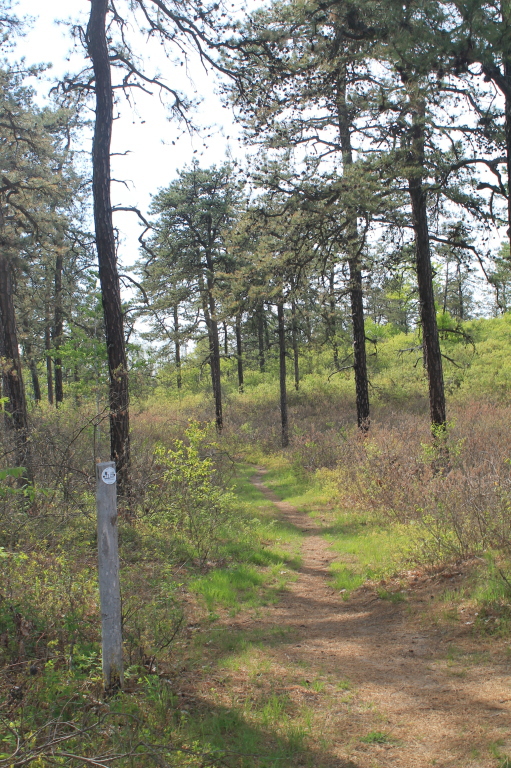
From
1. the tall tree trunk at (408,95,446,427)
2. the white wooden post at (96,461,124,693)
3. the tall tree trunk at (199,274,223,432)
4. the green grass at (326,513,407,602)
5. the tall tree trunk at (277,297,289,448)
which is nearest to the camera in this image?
the white wooden post at (96,461,124,693)

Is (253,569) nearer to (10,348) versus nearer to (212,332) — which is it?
(10,348)

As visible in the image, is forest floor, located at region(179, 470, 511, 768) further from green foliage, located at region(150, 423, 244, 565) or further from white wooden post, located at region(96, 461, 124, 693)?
green foliage, located at region(150, 423, 244, 565)

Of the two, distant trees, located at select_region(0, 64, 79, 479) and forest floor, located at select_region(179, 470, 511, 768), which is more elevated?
distant trees, located at select_region(0, 64, 79, 479)

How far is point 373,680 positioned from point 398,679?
0.68ft

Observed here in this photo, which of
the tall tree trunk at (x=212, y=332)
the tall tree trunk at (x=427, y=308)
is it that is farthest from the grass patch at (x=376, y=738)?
the tall tree trunk at (x=212, y=332)

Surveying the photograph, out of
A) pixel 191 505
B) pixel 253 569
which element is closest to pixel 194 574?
pixel 253 569

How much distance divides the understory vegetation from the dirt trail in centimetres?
20

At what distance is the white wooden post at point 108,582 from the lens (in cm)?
356

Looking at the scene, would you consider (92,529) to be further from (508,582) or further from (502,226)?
(502,226)

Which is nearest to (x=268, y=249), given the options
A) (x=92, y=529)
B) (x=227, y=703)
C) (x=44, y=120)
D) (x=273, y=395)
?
(x=44, y=120)

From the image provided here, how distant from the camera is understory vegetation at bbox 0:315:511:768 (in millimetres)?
3338

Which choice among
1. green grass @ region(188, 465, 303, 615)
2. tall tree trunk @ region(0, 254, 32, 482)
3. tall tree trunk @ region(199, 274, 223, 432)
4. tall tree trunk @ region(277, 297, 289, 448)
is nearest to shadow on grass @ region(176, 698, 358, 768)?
green grass @ region(188, 465, 303, 615)

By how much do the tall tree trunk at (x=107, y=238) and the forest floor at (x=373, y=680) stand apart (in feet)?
12.8

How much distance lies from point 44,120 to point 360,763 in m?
12.6
